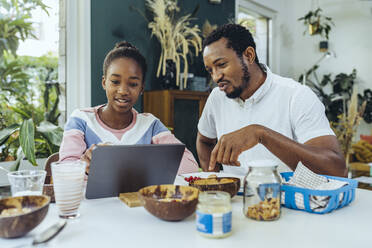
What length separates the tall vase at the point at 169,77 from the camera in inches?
118

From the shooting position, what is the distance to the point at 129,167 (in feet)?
3.08

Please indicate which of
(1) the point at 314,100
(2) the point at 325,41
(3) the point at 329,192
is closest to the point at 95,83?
(1) the point at 314,100

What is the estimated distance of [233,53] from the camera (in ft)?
5.07

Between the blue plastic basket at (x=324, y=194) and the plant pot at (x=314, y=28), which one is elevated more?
the plant pot at (x=314, y=28)

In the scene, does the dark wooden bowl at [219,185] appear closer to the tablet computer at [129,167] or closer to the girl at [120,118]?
the tablet computer at [129,167]

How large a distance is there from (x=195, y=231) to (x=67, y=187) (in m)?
0.32

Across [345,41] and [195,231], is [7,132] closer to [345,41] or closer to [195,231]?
[195,231]

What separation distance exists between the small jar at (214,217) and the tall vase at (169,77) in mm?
2357

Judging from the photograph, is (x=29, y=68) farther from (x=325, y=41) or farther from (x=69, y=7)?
(x=325, y=41)

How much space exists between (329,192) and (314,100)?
2.49ft

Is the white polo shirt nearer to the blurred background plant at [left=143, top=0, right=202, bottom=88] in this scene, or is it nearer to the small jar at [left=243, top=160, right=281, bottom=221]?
the small jar at [left=243, top=160, right=281, bottom=221]

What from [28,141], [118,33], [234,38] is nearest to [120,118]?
[234,38]

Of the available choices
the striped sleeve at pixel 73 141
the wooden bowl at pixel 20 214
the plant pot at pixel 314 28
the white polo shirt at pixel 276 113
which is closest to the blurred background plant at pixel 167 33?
the white polo shirt at pixel 276 113

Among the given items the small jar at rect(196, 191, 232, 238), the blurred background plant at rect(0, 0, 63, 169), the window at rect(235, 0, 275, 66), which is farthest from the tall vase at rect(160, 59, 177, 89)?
the small jar at rect(196, 191, 232, 238)
